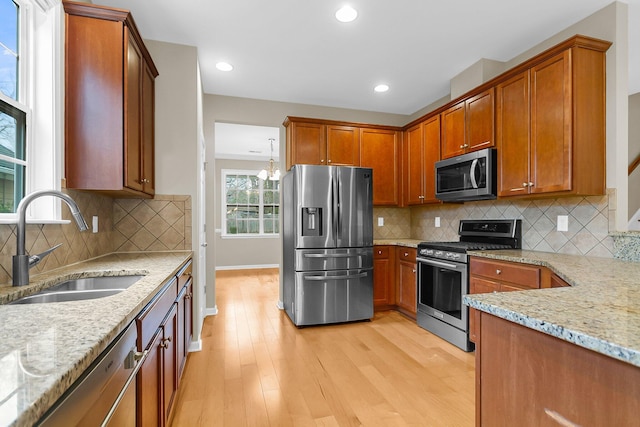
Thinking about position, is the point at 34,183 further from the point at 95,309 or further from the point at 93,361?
the point at 93,361

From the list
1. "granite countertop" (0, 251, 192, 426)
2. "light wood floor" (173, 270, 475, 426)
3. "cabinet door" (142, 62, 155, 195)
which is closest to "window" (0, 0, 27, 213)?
"granite countertop" (0, 251, 192, 426)

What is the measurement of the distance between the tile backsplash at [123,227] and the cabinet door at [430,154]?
2645mm

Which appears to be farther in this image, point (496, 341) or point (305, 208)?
point (305, 208)

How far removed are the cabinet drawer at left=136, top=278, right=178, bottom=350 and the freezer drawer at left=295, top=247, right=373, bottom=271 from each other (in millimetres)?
1706

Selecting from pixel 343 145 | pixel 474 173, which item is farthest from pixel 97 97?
pixel 474 173

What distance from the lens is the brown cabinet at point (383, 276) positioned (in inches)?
152

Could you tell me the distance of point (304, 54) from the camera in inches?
116

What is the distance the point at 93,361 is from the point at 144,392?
545 millimetres

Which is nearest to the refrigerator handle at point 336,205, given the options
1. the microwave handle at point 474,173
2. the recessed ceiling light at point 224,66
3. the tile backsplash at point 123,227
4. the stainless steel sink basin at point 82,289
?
the microwave handle at point 474,173

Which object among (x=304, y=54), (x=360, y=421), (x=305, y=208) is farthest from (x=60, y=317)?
(x=304, y=54)

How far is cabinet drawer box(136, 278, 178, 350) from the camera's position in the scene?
1.12m

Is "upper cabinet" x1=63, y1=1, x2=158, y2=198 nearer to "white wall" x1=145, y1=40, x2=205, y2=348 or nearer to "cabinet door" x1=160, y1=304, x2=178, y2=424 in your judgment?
"white wall" x1=145, y1=40, x2=205, y2=348

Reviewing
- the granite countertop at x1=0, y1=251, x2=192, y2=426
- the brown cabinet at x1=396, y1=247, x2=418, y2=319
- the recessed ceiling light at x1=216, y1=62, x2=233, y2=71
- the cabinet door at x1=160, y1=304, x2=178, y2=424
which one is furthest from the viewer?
the brown cabinet at x1=396, y1=247, x2=418, y2=319

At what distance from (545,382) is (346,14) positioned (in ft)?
8.22
